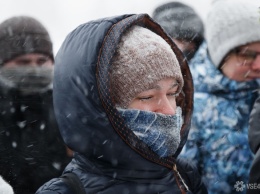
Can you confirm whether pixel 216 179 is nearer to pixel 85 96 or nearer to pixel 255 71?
pixel 255 71

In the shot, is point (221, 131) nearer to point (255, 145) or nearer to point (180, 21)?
point (255, 145)

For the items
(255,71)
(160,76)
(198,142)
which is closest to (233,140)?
(198,142)

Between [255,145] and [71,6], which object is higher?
[255,145]

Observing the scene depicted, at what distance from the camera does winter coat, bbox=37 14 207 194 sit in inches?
73.7

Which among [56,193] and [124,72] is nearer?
[56,193]

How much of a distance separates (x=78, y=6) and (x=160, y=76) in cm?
3587

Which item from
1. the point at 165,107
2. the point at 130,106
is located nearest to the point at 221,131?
the point at 165,107

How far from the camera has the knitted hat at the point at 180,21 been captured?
4059 millimetres

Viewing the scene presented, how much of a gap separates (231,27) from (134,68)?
5.01ft

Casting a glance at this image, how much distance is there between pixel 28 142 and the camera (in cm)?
291

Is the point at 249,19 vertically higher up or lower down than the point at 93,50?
lower down

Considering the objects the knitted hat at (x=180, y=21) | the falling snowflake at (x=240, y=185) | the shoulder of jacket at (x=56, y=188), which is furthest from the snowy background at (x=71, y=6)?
the shoulder of jacket at (x=56, y=188)

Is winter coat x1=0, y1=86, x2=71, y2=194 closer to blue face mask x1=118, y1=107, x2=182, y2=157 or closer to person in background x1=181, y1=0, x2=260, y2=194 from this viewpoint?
person in background x1=181, y1=0, x2=260, y2=194

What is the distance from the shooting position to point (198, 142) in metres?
3.04
